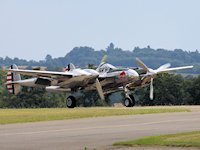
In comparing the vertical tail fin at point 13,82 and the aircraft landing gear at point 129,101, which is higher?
the vertical tail fin at point 13,82

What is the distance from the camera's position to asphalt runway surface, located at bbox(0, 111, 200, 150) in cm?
1934

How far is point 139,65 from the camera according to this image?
51.9 meters

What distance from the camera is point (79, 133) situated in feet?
77.4

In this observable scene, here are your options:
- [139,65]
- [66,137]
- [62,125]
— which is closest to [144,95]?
[139,65]

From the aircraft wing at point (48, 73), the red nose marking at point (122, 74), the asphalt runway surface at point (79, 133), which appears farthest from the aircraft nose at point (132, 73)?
the asphalt runway surface at point (79, 133)

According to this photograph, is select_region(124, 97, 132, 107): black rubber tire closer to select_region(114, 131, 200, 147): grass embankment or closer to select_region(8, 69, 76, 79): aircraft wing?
select_region(8, 69, 76, 79): aircraft wing

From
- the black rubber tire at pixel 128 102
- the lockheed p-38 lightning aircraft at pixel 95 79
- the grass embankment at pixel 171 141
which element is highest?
the lockheed p-38 lightning aircraft at pixel 95 79

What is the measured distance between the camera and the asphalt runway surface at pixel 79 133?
1934 cm

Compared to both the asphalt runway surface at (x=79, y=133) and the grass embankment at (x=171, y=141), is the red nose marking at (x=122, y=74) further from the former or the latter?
the grass embankment at (x=171, y=141)

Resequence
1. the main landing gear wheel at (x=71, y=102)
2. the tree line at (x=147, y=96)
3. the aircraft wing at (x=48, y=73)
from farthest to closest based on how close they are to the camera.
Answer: the tree line at (x=147, y=96) → the main landing gear wheel at (x=71, y=102) → the aircraft wing at (x=48, y=73)

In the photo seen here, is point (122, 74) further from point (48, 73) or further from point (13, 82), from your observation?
point (13, 82)

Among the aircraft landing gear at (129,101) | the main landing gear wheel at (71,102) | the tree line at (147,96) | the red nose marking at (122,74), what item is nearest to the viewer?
the red nose marking at (122,74)

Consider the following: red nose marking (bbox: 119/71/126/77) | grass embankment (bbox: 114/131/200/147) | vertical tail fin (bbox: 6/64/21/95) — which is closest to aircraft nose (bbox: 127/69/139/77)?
red nose marking (bbox: 119/71/126/77)

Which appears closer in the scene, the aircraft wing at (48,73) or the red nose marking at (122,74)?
the aircraft wing at (48,73)
